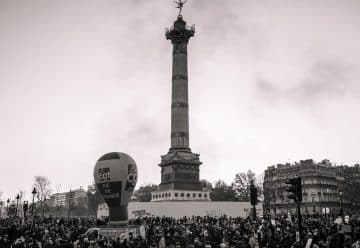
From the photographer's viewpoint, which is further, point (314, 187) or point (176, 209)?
point (314, 187)

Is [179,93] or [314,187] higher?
[179,93]

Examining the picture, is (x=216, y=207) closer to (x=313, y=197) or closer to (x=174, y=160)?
(x=174, y=160)

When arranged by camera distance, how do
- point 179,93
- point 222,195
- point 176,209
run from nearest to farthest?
point 176,209, point 179,93, point 222,195

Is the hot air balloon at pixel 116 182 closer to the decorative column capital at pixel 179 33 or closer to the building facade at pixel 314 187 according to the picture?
the decorative column capital at pixel 179 33

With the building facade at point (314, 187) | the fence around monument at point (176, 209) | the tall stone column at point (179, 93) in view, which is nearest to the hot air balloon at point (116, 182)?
the fence around monument at point (176, 209)

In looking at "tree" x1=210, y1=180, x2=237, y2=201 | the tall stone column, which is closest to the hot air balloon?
the tall stone column

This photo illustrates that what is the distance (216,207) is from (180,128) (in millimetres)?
15248

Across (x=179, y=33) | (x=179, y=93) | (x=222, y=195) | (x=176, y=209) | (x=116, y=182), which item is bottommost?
(x=176, y=209)

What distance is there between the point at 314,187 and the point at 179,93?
6019cm

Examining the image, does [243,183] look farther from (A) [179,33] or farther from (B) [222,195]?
(A) [179,33]

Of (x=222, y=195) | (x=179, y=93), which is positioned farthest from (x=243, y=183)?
(x=179, y=93)

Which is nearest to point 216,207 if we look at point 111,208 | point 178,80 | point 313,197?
point 178,80

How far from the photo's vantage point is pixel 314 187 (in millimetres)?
113500

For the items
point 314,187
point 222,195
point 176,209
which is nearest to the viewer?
point 176,209
